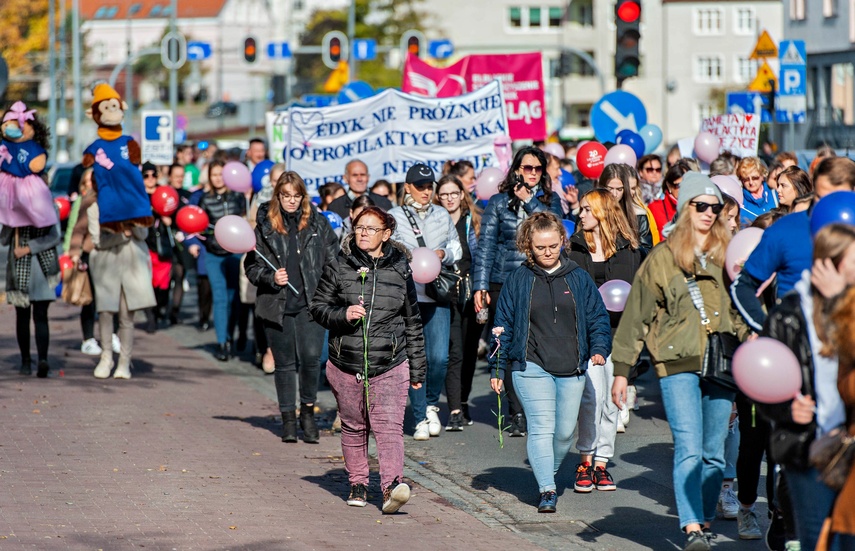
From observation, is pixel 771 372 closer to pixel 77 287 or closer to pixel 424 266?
pixel 424 266

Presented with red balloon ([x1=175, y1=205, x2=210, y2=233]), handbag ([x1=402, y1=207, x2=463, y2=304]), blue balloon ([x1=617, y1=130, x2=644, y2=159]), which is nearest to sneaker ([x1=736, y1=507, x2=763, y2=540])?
handbag ([x1=402, y1=207, x2=463, y2=304])

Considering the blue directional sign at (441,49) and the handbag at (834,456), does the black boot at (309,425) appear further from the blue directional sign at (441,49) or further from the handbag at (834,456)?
the blue directional sign at (441,49)

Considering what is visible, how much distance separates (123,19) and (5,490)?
141936 mm

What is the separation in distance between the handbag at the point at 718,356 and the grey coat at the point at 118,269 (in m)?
7.12

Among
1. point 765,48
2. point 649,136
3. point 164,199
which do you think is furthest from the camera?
point 765,48

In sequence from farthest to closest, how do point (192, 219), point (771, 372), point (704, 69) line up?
1. point (704, 69)
2. point (192, 219)
3. point (771, 372)

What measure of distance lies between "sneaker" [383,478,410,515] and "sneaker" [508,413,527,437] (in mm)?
2529

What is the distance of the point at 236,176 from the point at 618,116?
4.52 m

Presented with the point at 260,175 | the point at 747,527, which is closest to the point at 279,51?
the point at 260,175

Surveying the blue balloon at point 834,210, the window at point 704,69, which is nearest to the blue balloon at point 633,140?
the blue balloon at point 834,210

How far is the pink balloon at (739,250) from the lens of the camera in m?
6.89

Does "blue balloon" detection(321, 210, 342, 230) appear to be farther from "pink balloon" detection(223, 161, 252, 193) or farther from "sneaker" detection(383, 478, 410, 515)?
"sneaker" detection(383, 478, 410, 515)

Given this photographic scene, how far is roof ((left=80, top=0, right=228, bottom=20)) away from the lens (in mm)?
143250

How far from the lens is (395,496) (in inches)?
311
